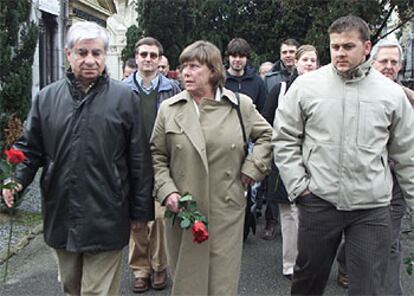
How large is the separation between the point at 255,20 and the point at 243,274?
53.2 ft

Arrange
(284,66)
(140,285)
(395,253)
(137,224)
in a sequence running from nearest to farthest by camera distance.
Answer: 1. (137,224)
2. (395,253)
3. (140,285)
4. (284,66)

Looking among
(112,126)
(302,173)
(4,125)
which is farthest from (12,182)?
(4,125)

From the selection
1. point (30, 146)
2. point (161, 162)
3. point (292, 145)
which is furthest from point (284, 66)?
point (30, 146)

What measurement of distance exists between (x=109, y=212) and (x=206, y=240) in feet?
1.98

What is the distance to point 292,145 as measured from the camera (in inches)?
129

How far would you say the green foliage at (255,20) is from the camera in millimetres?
12347

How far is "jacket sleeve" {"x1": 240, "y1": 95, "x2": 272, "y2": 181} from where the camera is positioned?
3.37m

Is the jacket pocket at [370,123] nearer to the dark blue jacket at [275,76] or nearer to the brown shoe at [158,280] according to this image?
the brown shoe at [158,280]

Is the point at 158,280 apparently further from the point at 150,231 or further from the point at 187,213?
the point at 187,213

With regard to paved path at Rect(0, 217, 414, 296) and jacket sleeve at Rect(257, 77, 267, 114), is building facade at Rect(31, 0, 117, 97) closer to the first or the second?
paved path at Rect(0, 217, 414, 296)

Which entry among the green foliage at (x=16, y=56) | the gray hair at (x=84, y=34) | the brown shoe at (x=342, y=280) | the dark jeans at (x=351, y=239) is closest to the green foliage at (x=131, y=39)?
the green foliage at (x=16, y=56)

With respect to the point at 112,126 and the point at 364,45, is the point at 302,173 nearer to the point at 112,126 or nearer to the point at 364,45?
the point at 364,45

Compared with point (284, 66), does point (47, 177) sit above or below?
below

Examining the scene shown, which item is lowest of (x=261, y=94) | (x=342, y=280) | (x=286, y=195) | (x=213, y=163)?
(x=342, y=280)
